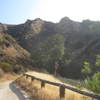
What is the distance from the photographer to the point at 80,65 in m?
70.7

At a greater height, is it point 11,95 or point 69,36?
point 69,36

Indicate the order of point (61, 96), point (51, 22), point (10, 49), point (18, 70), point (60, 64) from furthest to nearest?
point (51, 22) < point (60, 64) < point (10, 49) < point (18, 70) < point (61, 96)

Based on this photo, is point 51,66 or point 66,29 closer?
point 51,66

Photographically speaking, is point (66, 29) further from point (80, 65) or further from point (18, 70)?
point (18, 70)

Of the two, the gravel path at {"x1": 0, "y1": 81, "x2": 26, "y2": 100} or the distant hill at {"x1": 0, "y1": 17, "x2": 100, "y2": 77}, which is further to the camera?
the distant hill at {"x1": 0, "y1": 17, "x2": 100, "y2": 77}

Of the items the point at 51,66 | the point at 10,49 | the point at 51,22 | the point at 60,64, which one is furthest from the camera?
the point at 51,22

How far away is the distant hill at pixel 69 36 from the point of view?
7412 centimetres

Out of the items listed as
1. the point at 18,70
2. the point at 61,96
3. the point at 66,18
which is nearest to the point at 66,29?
the point at 66,18

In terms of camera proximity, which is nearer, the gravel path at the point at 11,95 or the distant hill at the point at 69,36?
the gravel path at the point at 11,95

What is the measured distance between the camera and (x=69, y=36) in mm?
105000

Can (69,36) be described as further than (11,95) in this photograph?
Yes

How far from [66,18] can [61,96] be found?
117 meters

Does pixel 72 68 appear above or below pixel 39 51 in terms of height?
below

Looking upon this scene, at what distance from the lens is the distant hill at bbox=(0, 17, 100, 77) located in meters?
74.1
